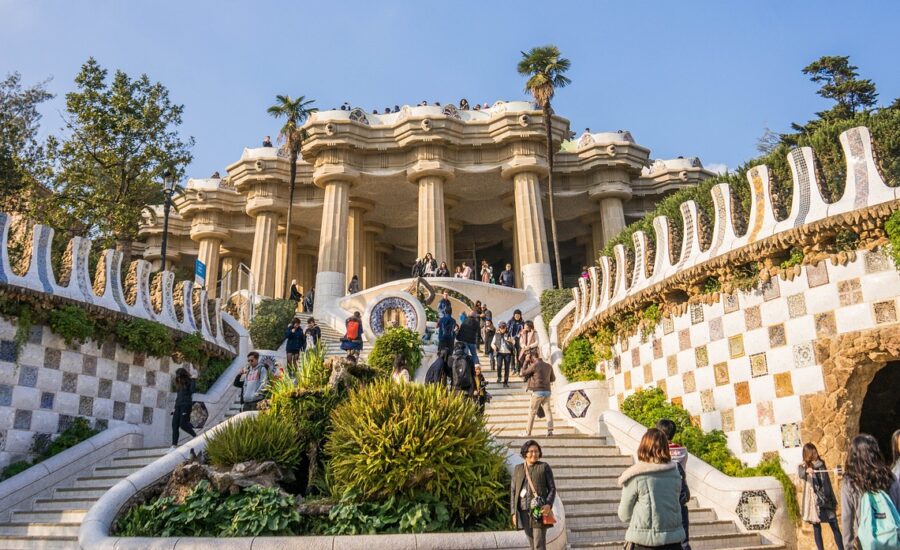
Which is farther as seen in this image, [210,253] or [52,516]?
[210,253]

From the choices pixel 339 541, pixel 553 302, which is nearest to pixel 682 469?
pixel 339 541

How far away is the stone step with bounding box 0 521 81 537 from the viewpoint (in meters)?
9.29

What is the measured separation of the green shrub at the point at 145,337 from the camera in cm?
1336

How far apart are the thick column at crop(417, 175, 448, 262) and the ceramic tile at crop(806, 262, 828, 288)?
22.5 metres

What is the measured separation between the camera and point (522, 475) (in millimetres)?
7016

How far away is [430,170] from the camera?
32875 millimetres

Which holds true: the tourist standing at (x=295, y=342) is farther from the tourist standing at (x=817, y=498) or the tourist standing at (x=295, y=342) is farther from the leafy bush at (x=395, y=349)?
the tourist standing at (x=817, y=498)

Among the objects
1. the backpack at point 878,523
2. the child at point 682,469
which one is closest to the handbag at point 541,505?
the child at point 682,469

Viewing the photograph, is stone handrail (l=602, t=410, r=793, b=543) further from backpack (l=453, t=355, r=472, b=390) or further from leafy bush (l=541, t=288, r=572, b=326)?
leafy bush (l=541, t=288, r=572, b=326)

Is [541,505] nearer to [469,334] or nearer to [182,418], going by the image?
[182,418]

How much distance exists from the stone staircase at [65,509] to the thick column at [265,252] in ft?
77.5

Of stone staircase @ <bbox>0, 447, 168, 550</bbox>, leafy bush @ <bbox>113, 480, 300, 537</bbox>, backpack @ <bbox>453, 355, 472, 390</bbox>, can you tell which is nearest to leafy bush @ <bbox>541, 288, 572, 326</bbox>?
backpack @ <bbox>453, 355, 472, 390</bbox>

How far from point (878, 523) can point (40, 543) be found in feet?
31.0

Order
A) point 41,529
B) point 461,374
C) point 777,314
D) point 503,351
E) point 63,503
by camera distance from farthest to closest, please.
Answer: point 503,351, point 461,374, point 63,503, point 777,314, point 41,529
